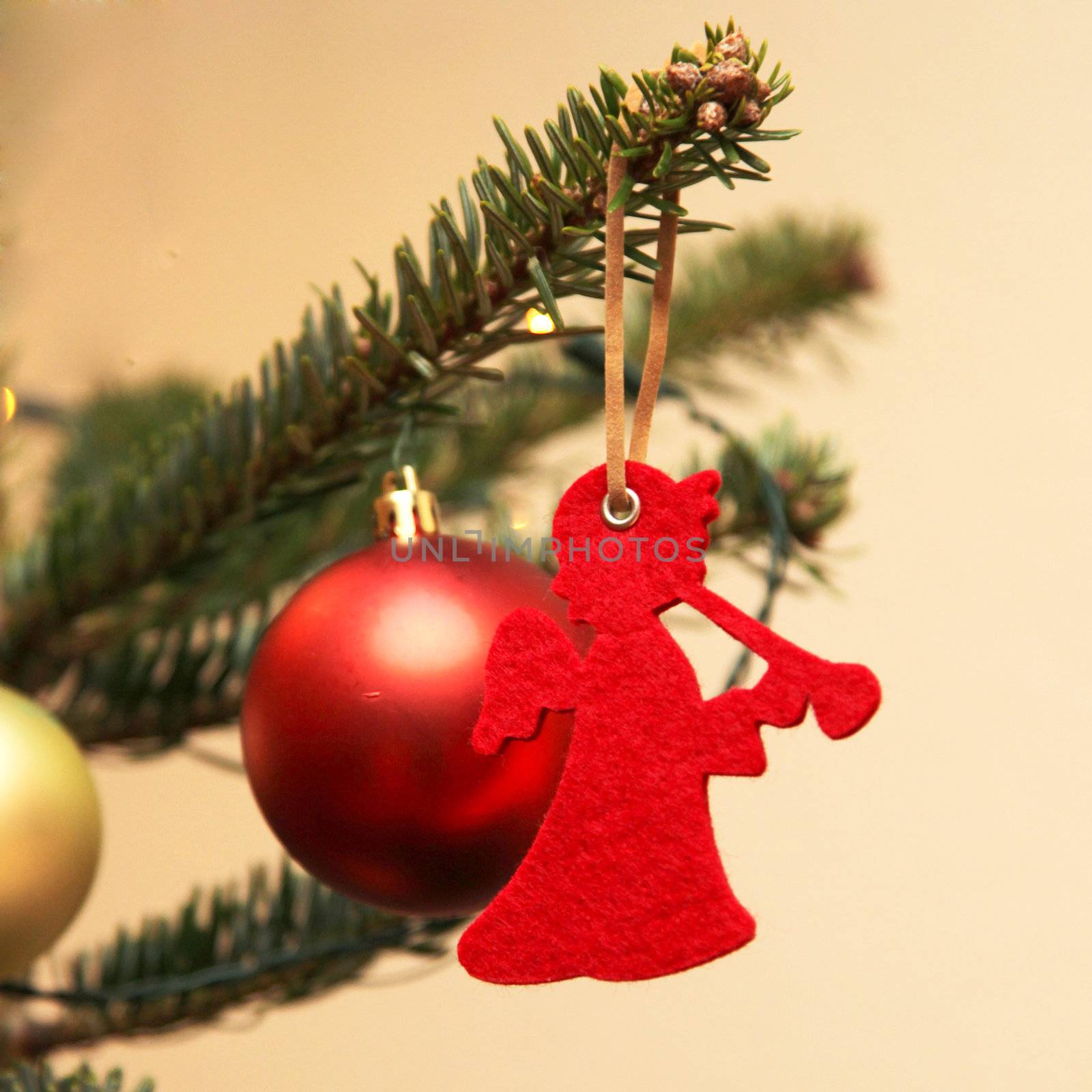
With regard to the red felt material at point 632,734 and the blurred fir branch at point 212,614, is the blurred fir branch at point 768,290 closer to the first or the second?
the blurred fir branch at point 212,614

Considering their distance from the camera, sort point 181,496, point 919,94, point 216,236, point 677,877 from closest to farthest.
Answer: point 677,877 → point 181,496 → point 919,94 → point 216,236

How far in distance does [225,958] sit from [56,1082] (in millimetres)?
94

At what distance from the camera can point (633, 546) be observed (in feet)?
0.86

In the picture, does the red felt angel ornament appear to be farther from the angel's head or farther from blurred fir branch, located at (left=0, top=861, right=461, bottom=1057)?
blurred fir branch, located at (left=0, top=861, right=461, bottom=1057)

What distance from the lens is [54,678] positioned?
426mm

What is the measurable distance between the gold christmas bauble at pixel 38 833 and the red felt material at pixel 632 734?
0.15 m

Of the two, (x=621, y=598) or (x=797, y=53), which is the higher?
(x=797, y=53)

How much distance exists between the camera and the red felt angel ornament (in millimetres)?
243

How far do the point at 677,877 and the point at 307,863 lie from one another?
10 centimetres

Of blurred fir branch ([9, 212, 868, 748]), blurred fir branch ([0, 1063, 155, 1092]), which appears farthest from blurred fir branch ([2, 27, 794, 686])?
blurred fir branch ([0, 1063, 155, 1092])

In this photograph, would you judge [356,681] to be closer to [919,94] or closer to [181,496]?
[181,496]

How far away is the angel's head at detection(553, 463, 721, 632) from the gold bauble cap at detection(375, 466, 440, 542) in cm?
6

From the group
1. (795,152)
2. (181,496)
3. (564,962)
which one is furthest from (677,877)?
(795,152)

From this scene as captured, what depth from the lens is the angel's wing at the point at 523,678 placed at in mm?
255
